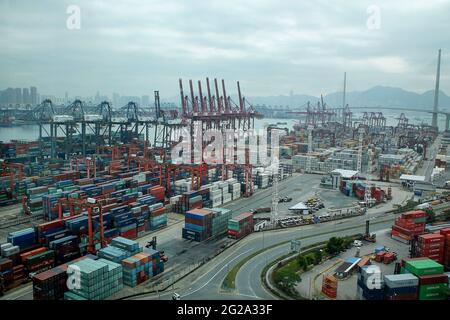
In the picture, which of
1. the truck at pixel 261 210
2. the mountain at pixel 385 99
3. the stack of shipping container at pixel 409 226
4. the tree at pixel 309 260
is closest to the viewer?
the tree at pixel 309 260

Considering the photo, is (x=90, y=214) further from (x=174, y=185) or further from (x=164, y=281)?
(x=174, y=185)

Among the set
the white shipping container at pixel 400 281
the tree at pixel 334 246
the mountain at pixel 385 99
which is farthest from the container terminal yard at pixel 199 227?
the mountain at pixel 385 99

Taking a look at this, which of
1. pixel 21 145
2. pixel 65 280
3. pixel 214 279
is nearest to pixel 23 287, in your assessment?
pixel 65 280

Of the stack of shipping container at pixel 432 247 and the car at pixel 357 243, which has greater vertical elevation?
the stack of shipping container at pixel 432 247

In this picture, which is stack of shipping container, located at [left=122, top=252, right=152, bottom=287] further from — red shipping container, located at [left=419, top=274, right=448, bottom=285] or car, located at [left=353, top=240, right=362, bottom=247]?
car, located at [left=353, top=240, right=362, bottom=247]
